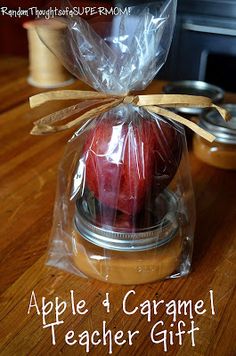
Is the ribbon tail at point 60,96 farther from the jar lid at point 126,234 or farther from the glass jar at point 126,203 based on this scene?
the jar lid at point 126,234

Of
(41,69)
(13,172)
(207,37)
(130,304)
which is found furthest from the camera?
(207,37)

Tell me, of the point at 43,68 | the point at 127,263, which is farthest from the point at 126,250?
the point at 43,68

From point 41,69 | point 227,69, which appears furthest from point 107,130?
point 227,69

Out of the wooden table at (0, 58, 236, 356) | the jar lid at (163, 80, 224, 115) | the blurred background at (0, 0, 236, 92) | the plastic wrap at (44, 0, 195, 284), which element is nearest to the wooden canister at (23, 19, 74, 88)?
the jar lid at (163, 80, 224, 115)

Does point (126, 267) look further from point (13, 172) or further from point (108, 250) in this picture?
point (13, 172)

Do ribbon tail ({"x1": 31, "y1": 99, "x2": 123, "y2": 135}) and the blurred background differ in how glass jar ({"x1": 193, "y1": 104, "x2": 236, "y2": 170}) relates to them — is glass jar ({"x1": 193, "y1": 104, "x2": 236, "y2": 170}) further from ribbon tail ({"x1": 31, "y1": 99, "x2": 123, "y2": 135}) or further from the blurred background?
the blurred background

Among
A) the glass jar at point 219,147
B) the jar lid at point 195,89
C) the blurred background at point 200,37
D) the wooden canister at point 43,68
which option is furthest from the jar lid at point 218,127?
the blurred background at point 200,37

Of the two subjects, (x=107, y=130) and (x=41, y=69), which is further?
(x=41, y=69)

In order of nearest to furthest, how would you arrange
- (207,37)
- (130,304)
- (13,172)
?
(130,304), (13,172), (207,37)

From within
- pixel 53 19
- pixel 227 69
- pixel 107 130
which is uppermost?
pixel 53 19
